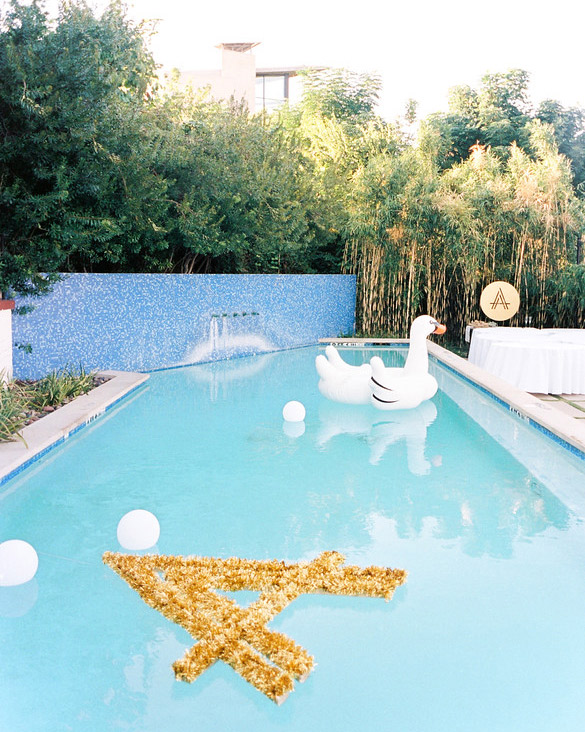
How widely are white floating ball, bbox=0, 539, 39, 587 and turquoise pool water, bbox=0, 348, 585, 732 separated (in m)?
0.06

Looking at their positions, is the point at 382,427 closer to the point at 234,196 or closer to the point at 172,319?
the point at 172,319

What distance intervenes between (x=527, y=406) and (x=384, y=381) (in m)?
1.22

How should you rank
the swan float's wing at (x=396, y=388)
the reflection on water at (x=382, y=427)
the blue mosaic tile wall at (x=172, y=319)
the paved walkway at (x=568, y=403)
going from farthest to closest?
the blue mosaic tile wall at (x=172, y=319)
the paved walkway at (x=568, y=403)
the swan float's wing at (x=396, y=388)
the reflection on water at (x=382, y=427)

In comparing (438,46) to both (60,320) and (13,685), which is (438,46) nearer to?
(60,320)

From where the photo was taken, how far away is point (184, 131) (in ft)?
32.4

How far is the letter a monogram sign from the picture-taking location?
12508 millimetres

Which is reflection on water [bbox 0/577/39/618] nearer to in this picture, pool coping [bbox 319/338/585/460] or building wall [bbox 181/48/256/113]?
pool coping [bbox 319/338/585/460]

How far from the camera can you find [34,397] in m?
6.33

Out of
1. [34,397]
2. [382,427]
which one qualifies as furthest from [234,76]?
[382,427]

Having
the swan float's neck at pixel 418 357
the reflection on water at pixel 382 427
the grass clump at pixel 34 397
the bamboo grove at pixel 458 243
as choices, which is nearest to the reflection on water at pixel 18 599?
the grass clump at pixel 34 397

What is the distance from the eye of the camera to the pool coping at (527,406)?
5.10 metres

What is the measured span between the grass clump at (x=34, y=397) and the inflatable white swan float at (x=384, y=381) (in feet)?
7.64

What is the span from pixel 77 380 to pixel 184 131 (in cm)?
430

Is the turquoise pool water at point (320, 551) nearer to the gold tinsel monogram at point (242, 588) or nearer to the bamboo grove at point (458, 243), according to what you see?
the gold tinsel monogram at point (242, 588)
